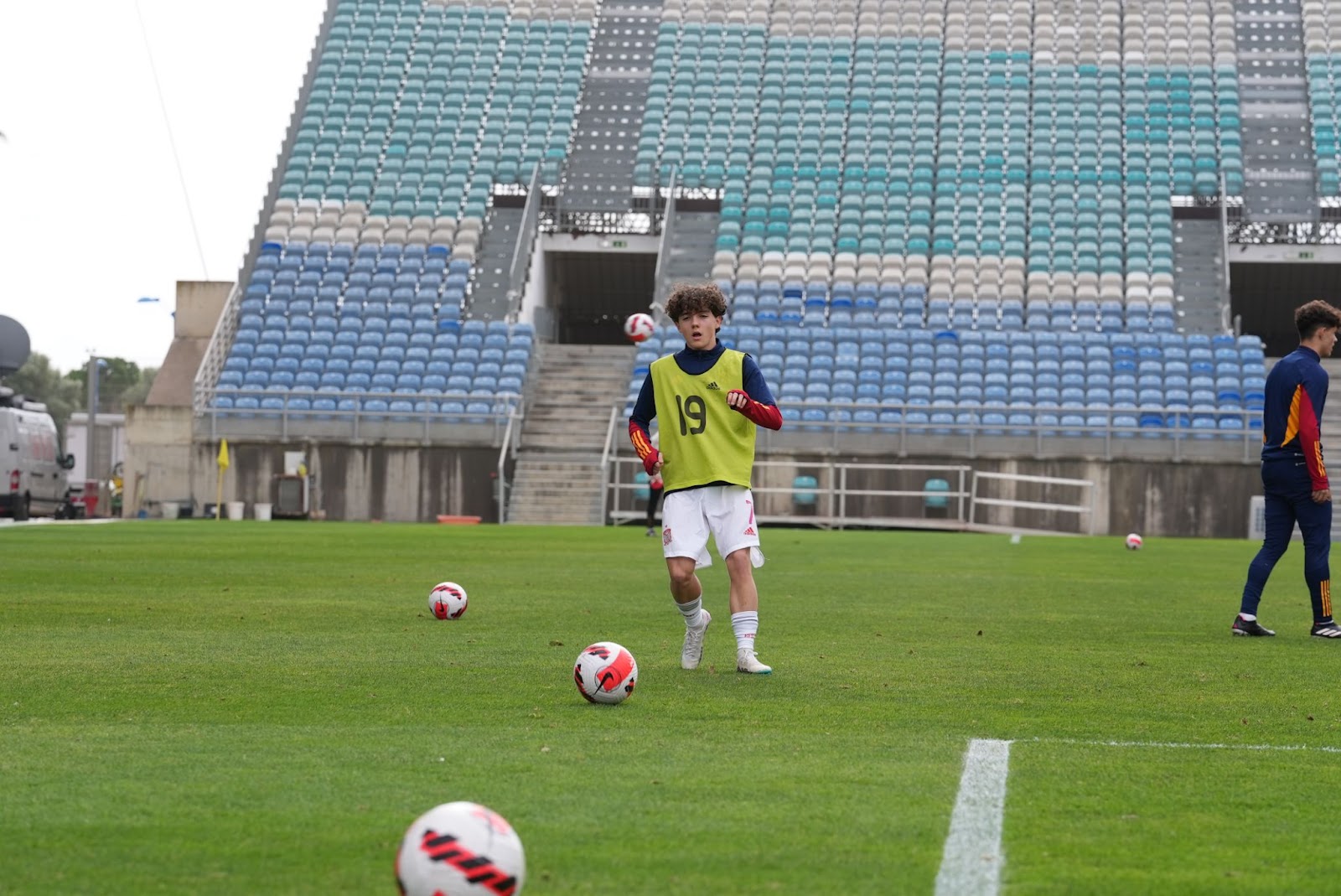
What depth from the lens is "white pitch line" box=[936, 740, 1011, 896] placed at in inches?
158

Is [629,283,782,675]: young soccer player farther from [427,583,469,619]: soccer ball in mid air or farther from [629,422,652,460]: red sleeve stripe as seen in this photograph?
[427,583,469,619]: soccer ball in mid air

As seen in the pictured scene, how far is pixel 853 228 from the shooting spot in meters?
42.1

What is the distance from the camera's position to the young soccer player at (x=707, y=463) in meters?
8.35

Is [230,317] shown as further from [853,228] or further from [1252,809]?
[1252,809]

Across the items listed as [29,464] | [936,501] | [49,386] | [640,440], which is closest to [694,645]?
[640,440]

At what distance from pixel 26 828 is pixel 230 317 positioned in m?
36.7

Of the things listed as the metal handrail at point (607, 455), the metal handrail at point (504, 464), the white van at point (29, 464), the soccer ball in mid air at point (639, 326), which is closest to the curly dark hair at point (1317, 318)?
the soccer ball in mid air at point (639, 326)

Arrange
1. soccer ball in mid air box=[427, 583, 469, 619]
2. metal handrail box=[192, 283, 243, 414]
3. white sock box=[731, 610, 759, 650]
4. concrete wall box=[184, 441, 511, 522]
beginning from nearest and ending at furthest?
white sock box=[731, 610, 759, 650] < soccer ball in mid air box=[427, 583, 469, 619] < concrete wall box=[184, 441, 511, 522] < metal handrail box=[192, 283, 243, 414]

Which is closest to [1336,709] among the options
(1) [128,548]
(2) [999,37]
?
(1) [128,548]

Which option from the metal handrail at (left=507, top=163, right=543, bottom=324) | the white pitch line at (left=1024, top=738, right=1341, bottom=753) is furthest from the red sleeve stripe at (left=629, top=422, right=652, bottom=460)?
the metal handrail at (left=507, top=163, right=543, bottom=324)

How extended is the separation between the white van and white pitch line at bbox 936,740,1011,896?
90.0ft

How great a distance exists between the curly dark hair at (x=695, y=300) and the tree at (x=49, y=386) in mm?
91290

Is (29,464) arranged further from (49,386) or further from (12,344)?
(49,386)

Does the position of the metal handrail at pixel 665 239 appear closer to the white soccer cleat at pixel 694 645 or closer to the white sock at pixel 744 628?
the white soccer cleat at pixel 694 645
